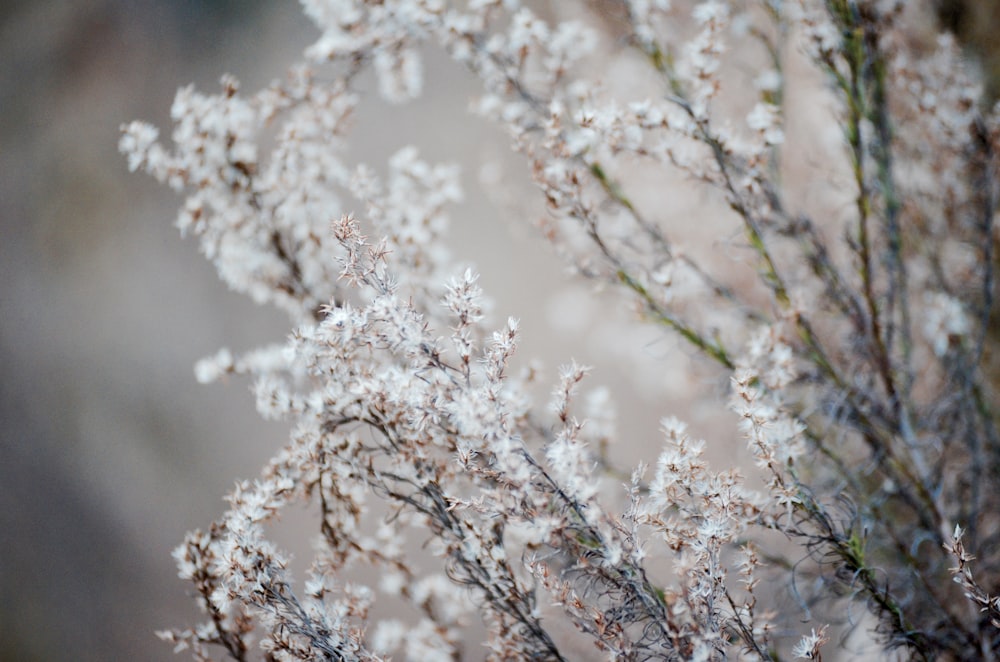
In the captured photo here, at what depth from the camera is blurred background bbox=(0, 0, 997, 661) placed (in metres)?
1.52

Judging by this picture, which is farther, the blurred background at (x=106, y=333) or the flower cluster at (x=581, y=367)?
the blurred background at (x=106, y=333)

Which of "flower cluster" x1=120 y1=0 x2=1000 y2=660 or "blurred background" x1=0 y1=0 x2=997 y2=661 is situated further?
"blurred background" x1=0 y1=0 x2=997 y2=661

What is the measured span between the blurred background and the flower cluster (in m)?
0.60

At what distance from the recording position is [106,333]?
1.60m

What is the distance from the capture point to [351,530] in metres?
0.78

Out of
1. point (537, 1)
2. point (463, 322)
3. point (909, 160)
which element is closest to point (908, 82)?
point (909, 160)

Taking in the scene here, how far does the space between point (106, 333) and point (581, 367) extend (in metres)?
1.51

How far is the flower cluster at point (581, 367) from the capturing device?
0.60 m

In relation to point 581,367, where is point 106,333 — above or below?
above

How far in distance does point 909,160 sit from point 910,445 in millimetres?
697

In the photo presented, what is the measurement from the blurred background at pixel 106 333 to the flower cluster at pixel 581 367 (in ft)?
1.97

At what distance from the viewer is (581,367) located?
59 centimetres

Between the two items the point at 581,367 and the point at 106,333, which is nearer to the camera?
the point at 581,367

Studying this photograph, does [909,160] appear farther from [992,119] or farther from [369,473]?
[369,473]
